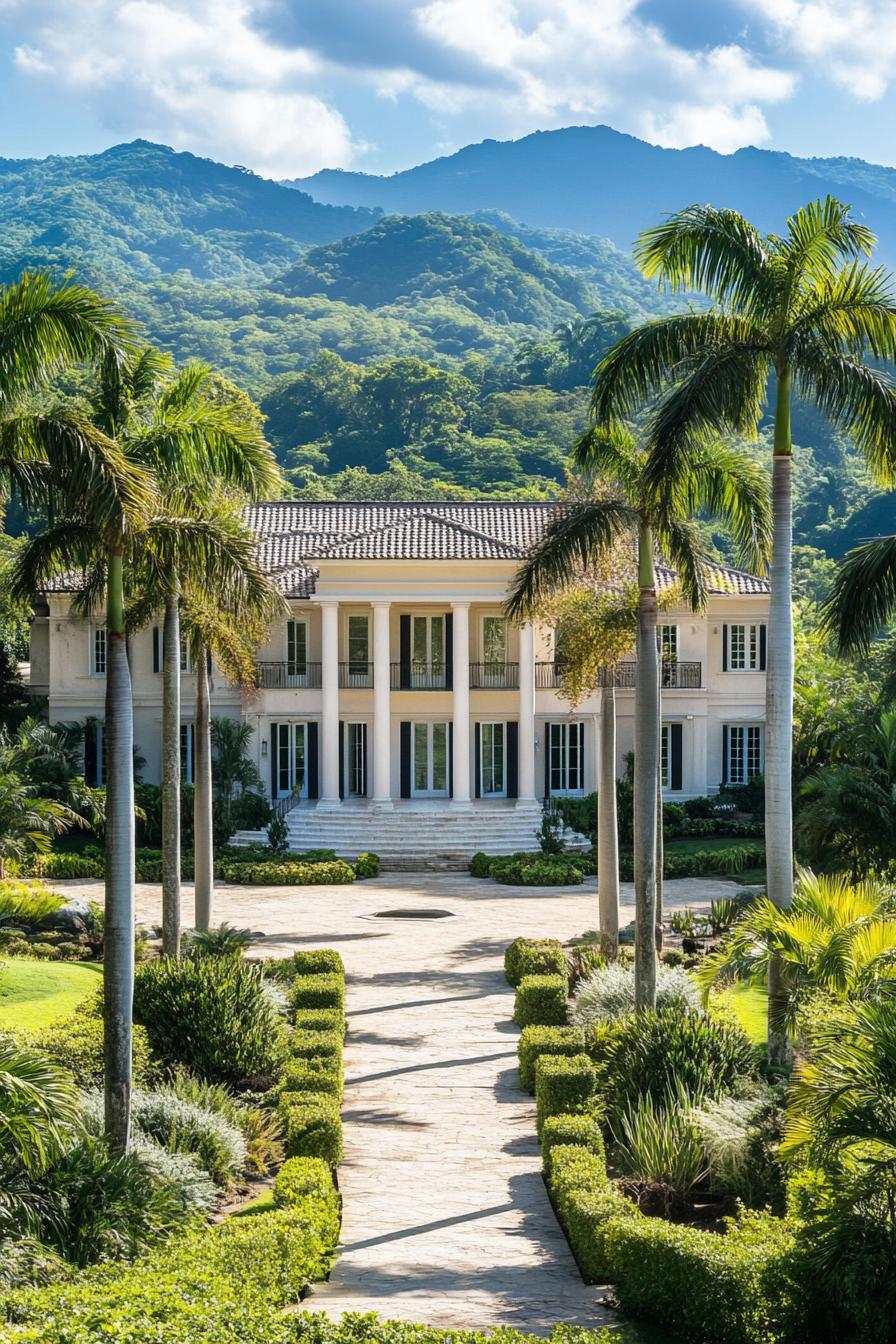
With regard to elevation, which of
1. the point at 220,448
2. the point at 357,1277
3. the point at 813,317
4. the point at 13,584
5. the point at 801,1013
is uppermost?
the point at 813,317

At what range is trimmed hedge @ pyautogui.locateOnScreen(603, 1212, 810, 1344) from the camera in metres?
9.80

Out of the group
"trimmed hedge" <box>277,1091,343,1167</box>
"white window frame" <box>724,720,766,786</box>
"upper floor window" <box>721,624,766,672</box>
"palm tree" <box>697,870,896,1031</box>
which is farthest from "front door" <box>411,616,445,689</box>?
"trimmed hedge" <box>277,1091,343,1167</box>

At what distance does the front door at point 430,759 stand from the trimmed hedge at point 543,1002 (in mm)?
21179

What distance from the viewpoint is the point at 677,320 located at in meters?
16.7

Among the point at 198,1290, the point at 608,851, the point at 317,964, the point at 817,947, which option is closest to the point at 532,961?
the point at 608,851

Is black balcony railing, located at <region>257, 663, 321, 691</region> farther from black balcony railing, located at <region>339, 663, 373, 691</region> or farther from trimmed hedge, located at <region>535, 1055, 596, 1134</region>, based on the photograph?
trimmed hedge, located at <region>535, 1055, 596, 1134</region>

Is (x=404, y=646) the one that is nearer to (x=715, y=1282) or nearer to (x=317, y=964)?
(x=317, y=964)

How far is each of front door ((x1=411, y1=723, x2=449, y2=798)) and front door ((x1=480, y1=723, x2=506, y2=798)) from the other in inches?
40.2

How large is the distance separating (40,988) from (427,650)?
20.8 metres

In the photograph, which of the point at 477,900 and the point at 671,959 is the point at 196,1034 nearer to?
the point at 671,959

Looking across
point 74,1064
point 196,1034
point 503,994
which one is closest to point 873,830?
point 503,994

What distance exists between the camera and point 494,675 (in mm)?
40750

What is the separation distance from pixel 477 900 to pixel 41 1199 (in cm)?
2022

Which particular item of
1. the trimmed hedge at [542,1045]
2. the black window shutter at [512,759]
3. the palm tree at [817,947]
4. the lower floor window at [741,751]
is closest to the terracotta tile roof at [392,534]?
the lower floor window at [741,751]
